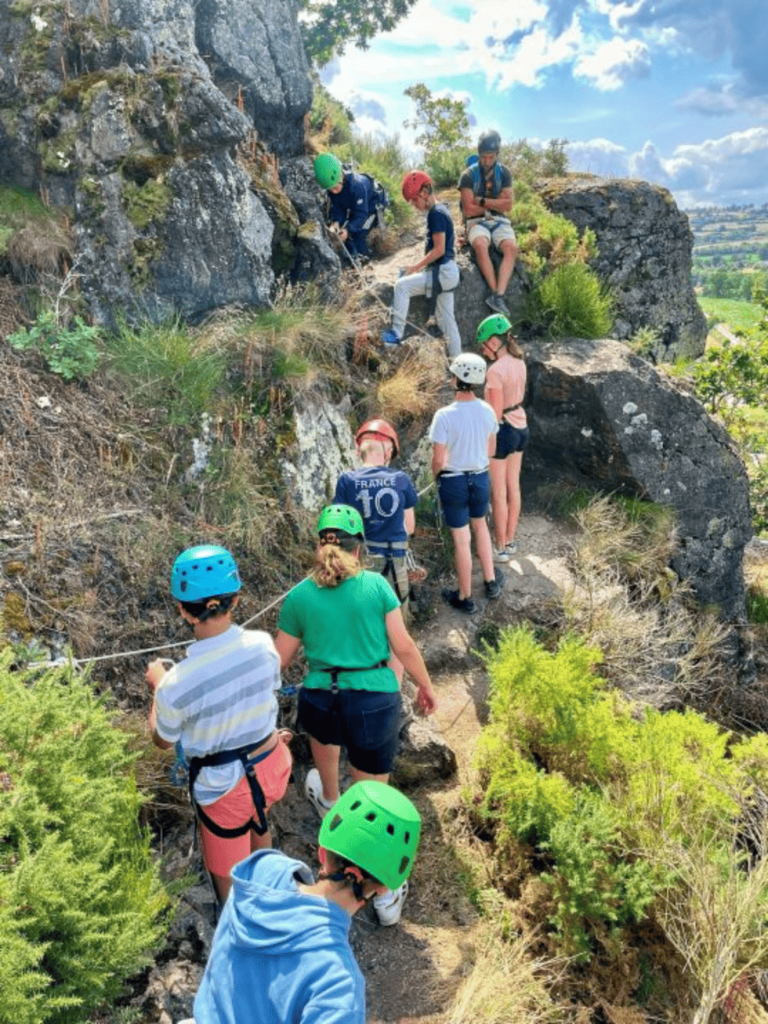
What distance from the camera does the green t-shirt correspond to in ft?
12.0

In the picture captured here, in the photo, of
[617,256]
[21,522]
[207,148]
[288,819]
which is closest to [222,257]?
[207,148]

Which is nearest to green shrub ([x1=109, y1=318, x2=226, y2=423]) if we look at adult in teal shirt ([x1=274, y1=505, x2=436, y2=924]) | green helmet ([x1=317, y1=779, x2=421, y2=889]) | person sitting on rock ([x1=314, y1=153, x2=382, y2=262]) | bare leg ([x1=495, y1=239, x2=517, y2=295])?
adult in teal shirt ([x1=274, y1=505, x2=436, y2=924])

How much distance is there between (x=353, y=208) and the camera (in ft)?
30.3

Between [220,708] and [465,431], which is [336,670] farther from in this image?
[465,431]

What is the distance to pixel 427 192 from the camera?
8.05 meters

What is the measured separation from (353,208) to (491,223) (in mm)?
1967

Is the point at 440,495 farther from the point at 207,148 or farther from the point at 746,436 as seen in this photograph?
the point at 746,436

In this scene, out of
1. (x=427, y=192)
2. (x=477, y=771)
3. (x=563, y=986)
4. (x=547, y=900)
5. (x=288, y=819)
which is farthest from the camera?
(x=427, y=192)

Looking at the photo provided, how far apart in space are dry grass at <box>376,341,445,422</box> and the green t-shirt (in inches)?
165

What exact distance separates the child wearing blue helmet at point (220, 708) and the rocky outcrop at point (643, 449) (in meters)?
6.87

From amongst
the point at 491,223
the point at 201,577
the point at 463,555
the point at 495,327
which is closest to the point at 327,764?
the point at 201,577

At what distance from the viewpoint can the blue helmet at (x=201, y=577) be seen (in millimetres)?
3027

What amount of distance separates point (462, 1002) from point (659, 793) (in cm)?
166

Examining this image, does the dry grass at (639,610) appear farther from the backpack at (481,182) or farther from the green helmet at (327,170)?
the green helmet at (327,170)
